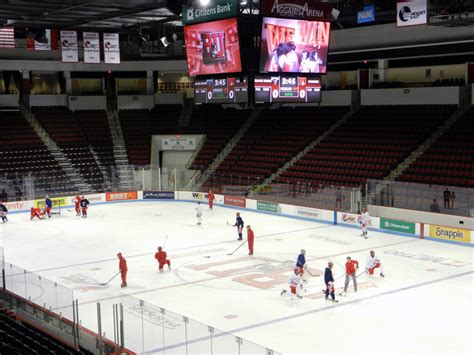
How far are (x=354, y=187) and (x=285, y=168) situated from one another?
7339 mm

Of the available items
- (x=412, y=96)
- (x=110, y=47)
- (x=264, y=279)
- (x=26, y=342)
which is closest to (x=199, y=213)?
(x=110, y=47)

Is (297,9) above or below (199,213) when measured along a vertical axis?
above

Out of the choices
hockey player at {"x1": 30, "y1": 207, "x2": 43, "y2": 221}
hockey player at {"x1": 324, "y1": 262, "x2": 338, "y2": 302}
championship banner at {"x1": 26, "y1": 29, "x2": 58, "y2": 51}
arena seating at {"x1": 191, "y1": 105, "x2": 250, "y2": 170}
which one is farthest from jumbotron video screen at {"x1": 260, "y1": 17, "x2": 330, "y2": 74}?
arena seating at {"x1": 191, "y1": 105, "x2": 250, "y2": 170}

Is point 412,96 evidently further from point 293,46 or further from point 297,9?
point 297,9

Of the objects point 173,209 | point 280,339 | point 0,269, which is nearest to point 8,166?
point 173,209

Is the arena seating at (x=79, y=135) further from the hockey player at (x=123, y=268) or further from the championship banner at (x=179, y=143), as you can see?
the hockey player at (x=123, y=268)

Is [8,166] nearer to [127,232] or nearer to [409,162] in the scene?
[127,232]

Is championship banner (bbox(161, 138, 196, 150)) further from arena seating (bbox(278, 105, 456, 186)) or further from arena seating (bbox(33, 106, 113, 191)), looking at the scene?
arena seating (bbox(278, 105, 456, 186))

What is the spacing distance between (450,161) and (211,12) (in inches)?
600

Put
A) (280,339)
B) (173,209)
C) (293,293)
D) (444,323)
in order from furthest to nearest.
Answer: (173,209), (293,293), (444,323), (280,339)

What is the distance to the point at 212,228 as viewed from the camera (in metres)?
31.7

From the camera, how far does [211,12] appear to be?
24156 mm

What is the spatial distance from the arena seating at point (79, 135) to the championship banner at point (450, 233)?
23.1 m

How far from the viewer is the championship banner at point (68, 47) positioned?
28.6 m
